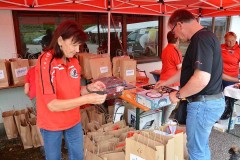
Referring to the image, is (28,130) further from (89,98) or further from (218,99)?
(218,99)

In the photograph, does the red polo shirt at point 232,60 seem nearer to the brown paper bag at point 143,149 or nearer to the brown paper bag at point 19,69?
the brown paper bag at point 143,149

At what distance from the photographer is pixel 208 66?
1.49 meters

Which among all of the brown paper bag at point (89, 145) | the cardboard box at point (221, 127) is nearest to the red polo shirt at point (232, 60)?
the cardboard box at point (221, 127)

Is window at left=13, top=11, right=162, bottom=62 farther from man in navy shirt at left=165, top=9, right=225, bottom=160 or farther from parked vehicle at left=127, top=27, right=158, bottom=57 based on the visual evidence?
man in navy shirt at left=165, top=9, right=225, bottom=160

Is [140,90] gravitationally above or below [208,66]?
below

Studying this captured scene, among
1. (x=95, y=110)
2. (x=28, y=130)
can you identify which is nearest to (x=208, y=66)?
(x=95, y=110)

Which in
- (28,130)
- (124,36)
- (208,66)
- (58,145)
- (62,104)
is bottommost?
(28,130)

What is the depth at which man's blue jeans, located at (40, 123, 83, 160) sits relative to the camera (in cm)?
147

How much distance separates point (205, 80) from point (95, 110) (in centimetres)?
194

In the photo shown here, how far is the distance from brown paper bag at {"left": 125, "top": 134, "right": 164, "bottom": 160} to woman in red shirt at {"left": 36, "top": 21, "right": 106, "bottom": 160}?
375 mm

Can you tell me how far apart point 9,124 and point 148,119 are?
1.94 meters

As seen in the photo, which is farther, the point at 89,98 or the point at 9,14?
the point at 9,14

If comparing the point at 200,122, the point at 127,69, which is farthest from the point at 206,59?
the point at 127,69

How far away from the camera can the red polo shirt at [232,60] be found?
3.51 meters
